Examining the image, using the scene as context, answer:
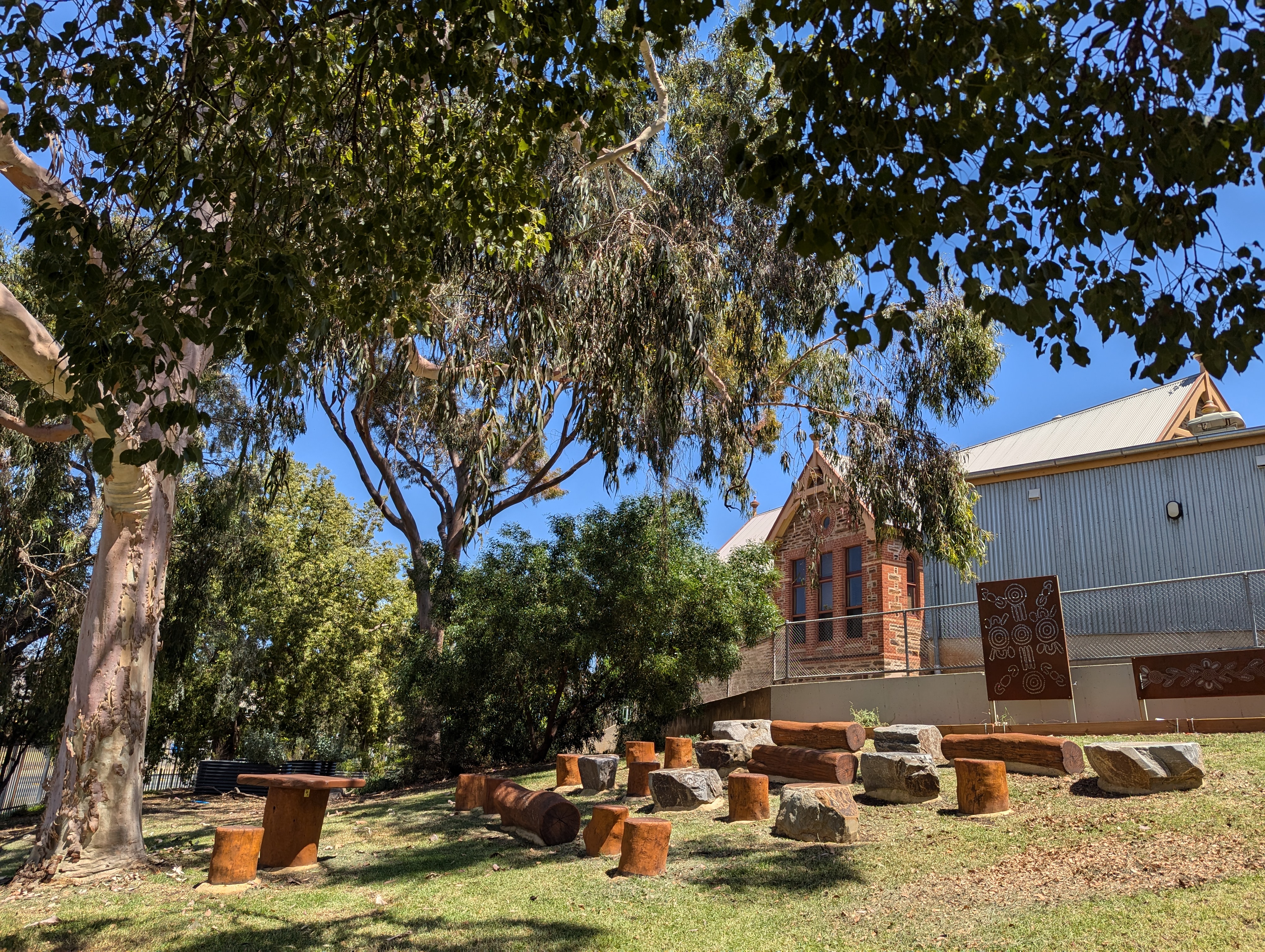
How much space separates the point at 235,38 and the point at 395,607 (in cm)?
2602

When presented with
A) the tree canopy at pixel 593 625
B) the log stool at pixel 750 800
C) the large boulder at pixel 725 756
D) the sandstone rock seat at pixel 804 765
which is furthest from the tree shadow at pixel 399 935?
the tree canopy at pixel 593 625

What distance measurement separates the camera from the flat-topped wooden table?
28.0 feet

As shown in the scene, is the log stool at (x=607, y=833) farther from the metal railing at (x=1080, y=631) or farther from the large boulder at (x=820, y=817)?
the metal railing at (x=1080, y=631)

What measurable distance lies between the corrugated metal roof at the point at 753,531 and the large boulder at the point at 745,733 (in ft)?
47.3

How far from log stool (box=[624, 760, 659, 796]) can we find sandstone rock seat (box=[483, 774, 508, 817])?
1.68 metres

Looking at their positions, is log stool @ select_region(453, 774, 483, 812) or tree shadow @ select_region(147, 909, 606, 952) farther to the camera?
log stool @ select_region(453, 774, 483, 812)

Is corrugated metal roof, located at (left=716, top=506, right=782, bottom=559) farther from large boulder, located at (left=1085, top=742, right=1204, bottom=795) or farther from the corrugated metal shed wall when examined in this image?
large boulder, located at (left=1085, top=742, right=1204, bottom=795)

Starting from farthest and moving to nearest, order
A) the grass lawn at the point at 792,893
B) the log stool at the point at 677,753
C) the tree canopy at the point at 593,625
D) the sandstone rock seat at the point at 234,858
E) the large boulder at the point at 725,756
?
1. the tree canopy at the point at 593,625
2. the log stool at the point at 677,753
3. the large boulder at the point at 725,756
4. the sandstone rock seat at the point at 234,858
5. the grass lawn at the point at 792,893

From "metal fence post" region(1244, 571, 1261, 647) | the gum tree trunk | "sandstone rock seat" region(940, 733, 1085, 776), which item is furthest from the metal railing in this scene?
the gum tree trunk

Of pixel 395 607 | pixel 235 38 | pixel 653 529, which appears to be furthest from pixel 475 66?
pixel 395 607

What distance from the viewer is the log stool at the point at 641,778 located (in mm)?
11633

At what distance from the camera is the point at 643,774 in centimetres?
1168

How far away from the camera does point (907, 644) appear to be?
16.3 meters

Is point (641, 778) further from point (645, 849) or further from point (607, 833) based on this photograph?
point (645, 849)
